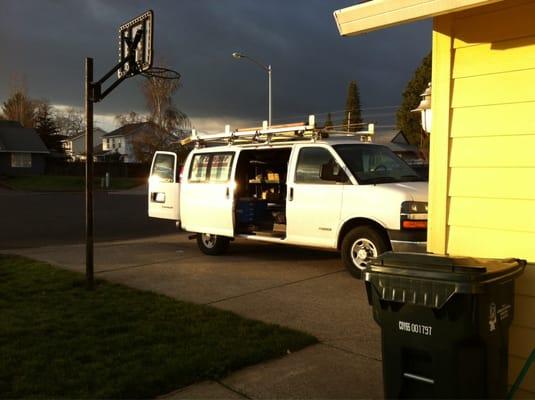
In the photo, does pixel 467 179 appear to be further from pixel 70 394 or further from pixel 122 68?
pixel 122 68

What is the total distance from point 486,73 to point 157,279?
5.86 metres

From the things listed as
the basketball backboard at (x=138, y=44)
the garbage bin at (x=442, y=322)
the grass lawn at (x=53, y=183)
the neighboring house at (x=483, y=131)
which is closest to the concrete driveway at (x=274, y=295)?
the garbage bin at (x=442, y=322)

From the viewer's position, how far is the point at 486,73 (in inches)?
152

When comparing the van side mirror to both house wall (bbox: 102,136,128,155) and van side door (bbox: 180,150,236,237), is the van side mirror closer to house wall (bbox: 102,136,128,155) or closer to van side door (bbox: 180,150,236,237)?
van side door (bbox: 180,150,236,237)

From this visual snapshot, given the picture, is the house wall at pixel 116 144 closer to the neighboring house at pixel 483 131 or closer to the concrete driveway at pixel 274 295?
the concrete driveway at pixel 274 295

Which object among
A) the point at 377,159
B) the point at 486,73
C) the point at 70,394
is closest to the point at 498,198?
the point at 486,73

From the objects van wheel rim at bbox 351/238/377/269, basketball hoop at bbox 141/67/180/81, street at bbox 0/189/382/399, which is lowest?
street at bbox 0/189/382/399

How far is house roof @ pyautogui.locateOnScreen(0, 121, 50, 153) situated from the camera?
53594mm

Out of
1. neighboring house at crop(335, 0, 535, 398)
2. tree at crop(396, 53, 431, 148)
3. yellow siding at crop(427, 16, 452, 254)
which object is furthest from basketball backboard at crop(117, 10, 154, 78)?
tree at crop(396, 53, 431, 148)

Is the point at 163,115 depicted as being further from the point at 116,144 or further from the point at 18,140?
the point at 116,144

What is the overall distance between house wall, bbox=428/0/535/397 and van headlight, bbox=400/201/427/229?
10.8 feet

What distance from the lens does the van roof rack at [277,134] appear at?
899 cm

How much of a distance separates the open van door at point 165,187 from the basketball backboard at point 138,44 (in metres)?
3.80

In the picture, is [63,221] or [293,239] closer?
[293,239]
